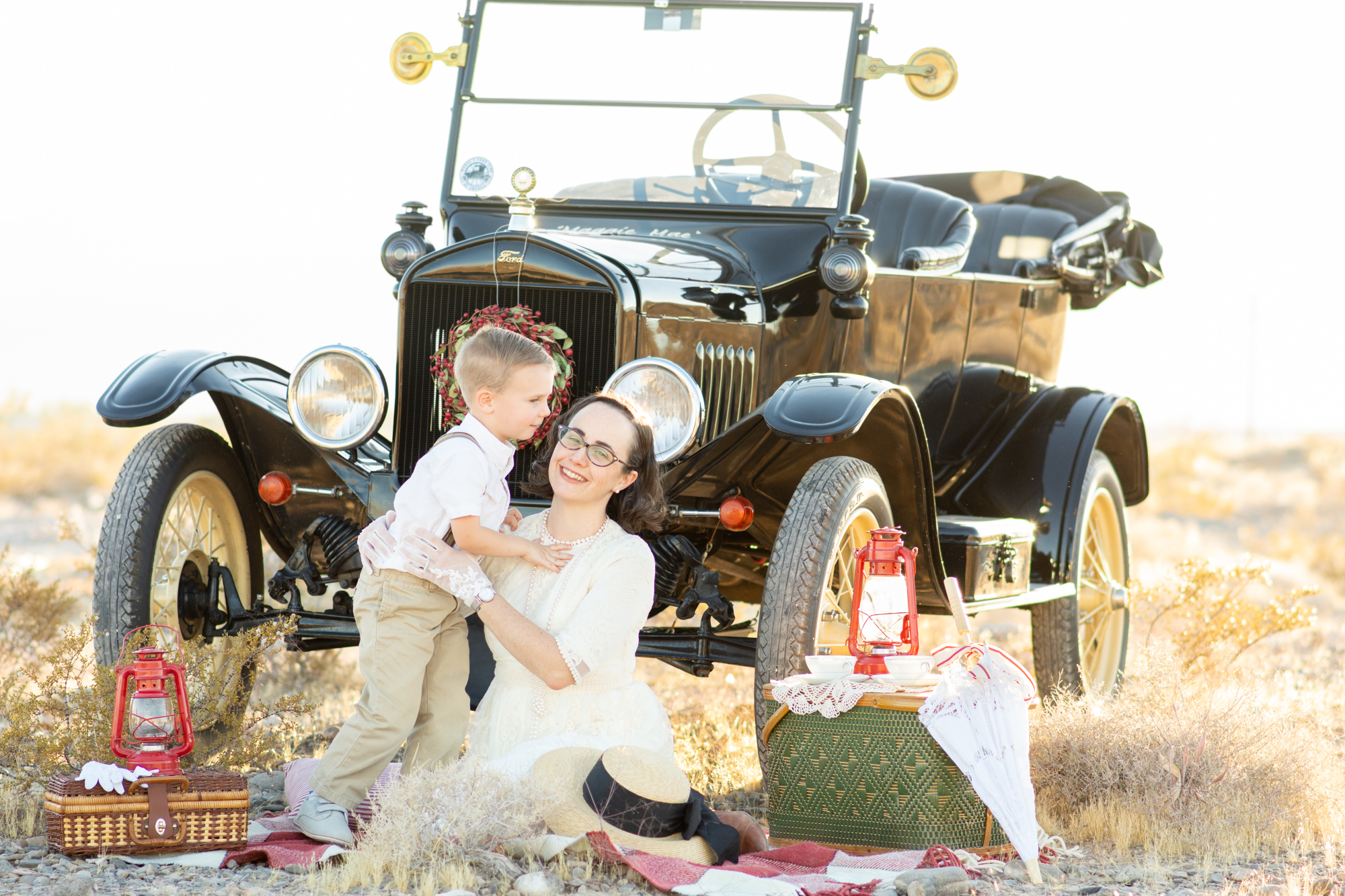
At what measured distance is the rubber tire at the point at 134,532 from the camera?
14.4ft

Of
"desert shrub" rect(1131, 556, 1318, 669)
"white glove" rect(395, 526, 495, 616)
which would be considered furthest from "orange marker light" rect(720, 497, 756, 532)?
"desert shrub" rect(1131, 556, 1318, 669)

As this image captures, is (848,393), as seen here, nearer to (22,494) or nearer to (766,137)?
(766,137)

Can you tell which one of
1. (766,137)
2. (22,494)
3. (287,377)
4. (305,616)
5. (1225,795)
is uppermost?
(766,137)

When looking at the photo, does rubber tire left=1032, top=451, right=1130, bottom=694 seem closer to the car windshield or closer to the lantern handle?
the car windshield

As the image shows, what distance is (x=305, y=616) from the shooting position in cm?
460

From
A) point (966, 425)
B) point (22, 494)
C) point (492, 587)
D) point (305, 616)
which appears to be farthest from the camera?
point (22, 494)

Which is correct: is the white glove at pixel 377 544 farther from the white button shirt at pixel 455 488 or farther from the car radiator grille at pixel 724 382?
the car radiator grille at pixel 724 382

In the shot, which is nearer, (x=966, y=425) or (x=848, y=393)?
(x=848, y=393)

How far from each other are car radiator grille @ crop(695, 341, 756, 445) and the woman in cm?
104

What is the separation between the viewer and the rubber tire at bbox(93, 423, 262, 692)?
14.4 feet

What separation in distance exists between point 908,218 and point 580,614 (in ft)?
13.3

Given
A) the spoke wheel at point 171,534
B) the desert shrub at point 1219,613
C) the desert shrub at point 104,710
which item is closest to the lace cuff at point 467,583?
the desert shrub at point 104,710

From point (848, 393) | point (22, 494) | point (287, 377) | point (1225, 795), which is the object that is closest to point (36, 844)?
point (287, 377)

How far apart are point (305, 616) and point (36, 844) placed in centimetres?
121
